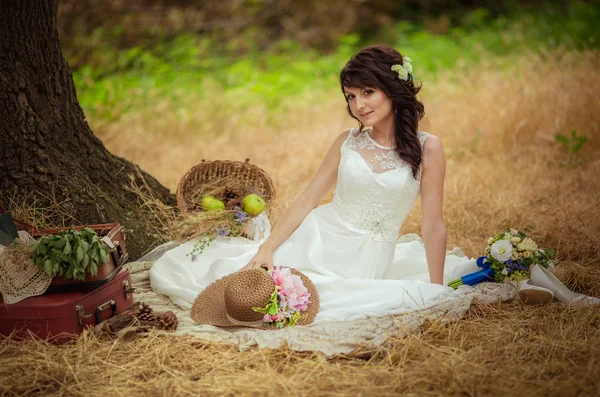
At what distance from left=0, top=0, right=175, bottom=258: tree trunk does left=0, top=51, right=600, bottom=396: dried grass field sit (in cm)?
136

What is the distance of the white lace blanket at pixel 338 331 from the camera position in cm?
312

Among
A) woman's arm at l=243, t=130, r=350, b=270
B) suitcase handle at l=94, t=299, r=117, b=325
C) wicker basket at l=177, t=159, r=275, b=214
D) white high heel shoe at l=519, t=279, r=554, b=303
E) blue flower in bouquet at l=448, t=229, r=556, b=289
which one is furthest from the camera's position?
wicker basket at l=177, t=159, r=275, b=214

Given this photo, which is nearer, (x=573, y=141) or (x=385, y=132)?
(x=385, y=132)

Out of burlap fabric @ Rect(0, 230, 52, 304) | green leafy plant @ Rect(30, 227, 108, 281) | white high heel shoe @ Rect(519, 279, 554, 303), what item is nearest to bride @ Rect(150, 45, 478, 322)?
white high heel shoe @ Rect(519, 279, 554, 303)

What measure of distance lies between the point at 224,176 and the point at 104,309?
179 centimetres

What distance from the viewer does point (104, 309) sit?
3.41 metres

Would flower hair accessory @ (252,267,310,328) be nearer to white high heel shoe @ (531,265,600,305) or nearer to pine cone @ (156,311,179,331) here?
pine cone @ (156,311,179,331)

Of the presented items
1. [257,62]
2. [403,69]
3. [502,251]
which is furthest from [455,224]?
[257,62]

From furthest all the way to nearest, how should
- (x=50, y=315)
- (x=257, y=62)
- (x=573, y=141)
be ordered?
1. (x=257, y=62)
2. (x=573, y=141)
3. (x=50, y=315)

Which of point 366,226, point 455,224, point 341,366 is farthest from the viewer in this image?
point 455,224

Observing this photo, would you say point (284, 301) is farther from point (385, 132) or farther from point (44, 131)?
point (44, 131)

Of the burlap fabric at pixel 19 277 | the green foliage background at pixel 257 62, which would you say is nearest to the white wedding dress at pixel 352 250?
the burlap fabric at pixel 19 277

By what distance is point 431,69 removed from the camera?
10734 mm

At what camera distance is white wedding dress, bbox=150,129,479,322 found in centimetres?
373
